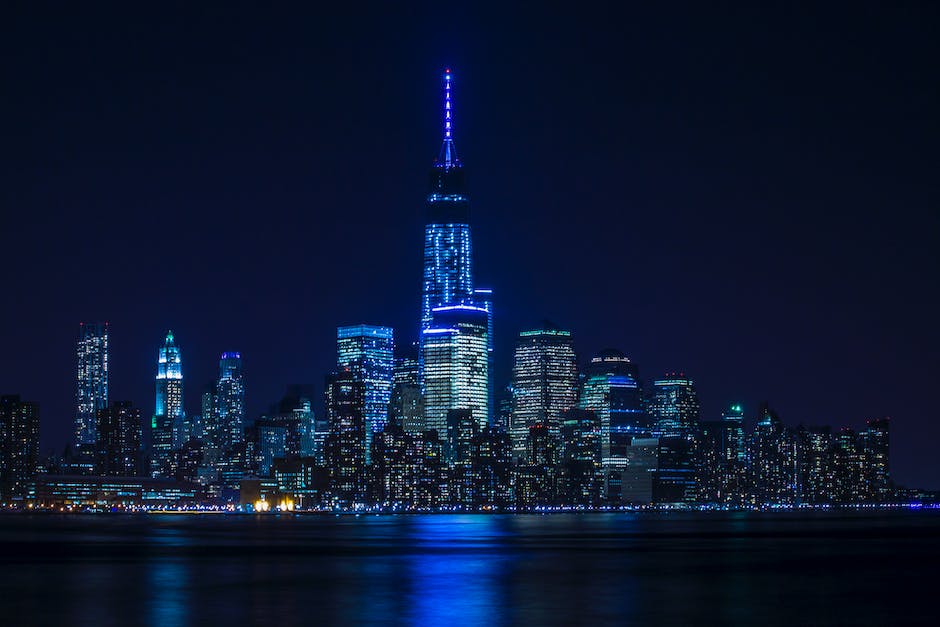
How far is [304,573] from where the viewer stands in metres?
84.4

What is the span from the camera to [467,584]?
73312 millimetres

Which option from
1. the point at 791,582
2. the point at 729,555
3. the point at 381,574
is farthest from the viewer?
the point at 729,555

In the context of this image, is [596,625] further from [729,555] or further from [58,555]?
[58,555]

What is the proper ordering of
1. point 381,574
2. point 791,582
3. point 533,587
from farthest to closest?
point 381,574 → point 791,582 → point 533,587

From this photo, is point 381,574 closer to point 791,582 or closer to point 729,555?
point 791,582

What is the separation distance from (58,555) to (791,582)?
59.5 m

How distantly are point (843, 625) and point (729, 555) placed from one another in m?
53.9

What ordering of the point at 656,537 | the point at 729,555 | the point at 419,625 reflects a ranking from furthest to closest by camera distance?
the point at 656,537 < the point at 729,555 < the point at 419,625

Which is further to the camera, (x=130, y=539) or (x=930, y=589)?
(x=130, y=539)

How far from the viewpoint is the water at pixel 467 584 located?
188 feet

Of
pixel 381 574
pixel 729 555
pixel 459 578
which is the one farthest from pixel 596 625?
pixel 729 555

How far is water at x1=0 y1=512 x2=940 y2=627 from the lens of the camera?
188ft

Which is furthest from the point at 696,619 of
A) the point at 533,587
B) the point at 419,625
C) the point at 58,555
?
the point at 58,555

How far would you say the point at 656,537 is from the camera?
155250 mm
